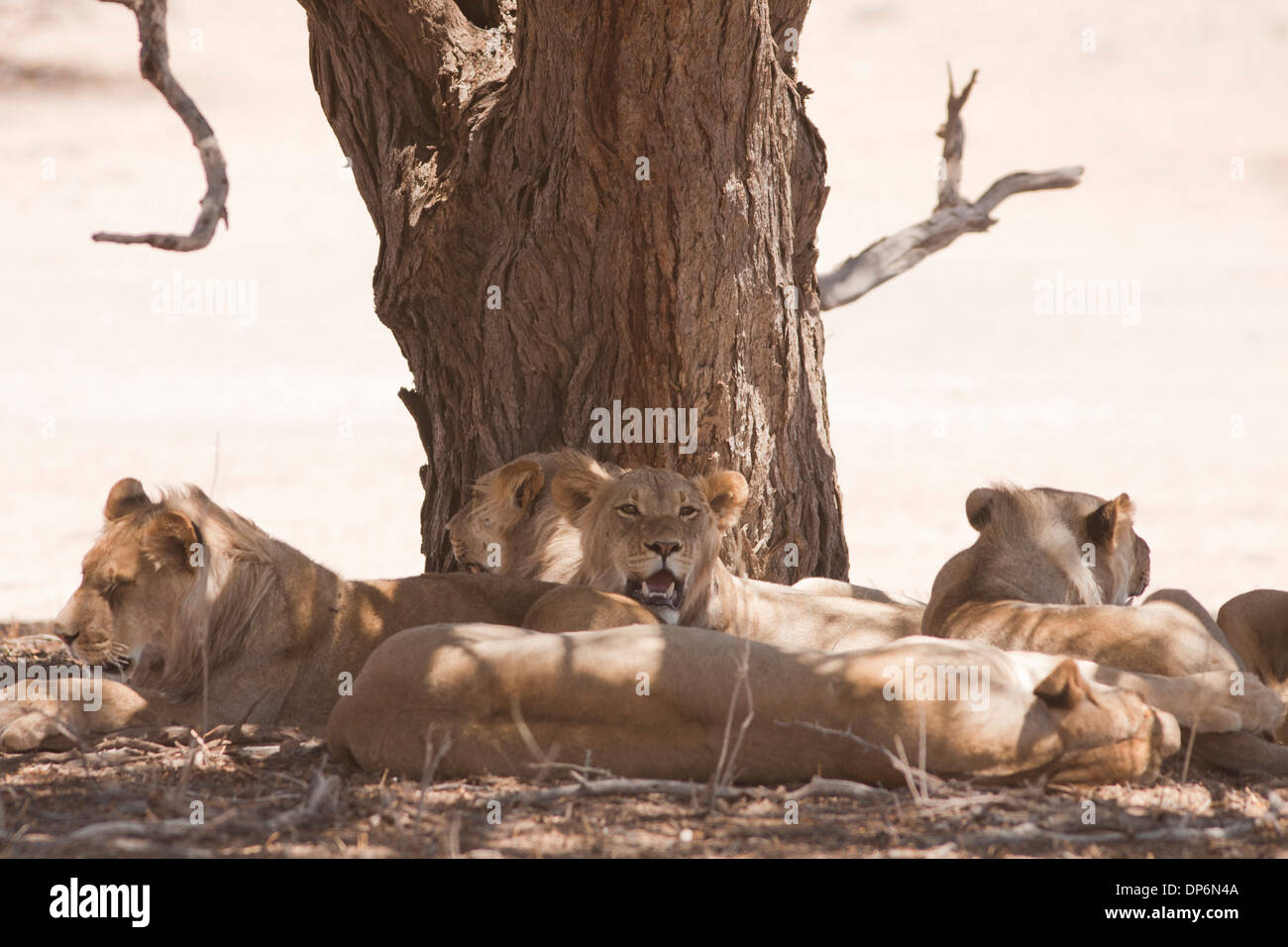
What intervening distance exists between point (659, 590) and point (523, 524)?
3.03 feet

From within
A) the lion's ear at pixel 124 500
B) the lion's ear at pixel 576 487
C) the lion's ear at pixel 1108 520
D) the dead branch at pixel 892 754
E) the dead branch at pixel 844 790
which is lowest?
the dead branch at pixel 844 790

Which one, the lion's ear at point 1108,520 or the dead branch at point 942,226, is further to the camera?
the dead branch at point 942,226

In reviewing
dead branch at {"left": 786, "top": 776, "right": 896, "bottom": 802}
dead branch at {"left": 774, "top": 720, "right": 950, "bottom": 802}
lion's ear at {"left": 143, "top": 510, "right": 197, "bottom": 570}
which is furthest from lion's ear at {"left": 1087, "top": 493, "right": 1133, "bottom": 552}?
lion's ear at {"left": 143, "top": 510, "right": 197, "bottom": 570}

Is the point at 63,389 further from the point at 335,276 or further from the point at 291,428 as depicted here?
the point at 335,276

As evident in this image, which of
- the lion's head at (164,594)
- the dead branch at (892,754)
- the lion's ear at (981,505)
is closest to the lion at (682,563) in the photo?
the lion's ear at (981,505)

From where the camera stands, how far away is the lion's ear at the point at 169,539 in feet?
19.7

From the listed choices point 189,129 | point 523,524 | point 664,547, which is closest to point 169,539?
point 189,129

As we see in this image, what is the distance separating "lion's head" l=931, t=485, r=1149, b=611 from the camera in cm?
673

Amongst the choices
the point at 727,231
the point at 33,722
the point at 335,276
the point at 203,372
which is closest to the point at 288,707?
the point at 33,722

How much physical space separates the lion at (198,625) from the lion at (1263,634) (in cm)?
349

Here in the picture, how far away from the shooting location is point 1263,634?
6.64 metres

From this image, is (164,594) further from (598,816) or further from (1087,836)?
(1087,836)

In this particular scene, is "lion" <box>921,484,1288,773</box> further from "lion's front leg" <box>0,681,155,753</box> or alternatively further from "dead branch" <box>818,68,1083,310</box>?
"dead branch" <box>818,68,1083,310</box>

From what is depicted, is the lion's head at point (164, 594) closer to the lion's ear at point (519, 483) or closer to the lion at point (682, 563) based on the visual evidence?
the lion at point (682, 563)
